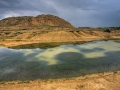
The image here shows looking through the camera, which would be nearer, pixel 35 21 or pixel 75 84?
pixel 75 84

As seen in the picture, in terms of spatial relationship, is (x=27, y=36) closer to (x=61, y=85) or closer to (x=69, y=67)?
(x=69, y=67)

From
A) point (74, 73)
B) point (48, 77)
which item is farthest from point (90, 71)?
point (48, 77)

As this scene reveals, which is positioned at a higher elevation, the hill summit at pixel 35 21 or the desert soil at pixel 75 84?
the hill summit at pixel 35 21

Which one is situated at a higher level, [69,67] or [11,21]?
[11,21]

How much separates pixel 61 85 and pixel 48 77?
403cm

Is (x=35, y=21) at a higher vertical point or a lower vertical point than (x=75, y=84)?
higher

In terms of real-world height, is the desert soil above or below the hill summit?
below

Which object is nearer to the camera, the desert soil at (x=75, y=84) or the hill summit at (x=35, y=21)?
the desert soil at (x=75, y=84)

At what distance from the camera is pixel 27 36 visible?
2968 inches

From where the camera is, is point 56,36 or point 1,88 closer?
point 1,88

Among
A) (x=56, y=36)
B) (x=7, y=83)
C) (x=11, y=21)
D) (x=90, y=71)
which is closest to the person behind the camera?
(x=7, y=83)

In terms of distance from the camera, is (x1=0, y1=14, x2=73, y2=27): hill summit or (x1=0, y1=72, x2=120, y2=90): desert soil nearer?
(x1=0, y1=72, x2=120, y2=90): desert soil

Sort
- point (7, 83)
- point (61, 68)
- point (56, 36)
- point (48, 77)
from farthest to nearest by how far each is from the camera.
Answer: point (56, 36) → point (61, 68) → point (48, 77) → point (7, 83)

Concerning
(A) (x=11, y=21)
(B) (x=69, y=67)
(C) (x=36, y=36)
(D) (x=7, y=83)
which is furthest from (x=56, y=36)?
(A) (x=11, y=21)
